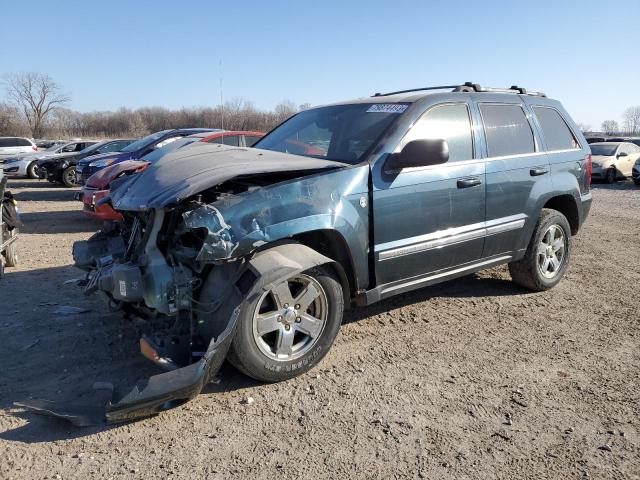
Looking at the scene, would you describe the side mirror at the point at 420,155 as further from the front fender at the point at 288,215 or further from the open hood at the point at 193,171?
the open hood at the point at 193,171

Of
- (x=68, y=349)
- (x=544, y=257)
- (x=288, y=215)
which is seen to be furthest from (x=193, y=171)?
(x=544, y=257)

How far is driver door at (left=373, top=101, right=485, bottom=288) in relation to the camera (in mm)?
3797

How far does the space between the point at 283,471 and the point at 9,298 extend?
394cm

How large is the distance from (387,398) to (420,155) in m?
1.76

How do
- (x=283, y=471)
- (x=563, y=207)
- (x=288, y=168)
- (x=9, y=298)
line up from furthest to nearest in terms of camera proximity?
1. (x=563, y=207)
2. (x=9, y=298)
3. (x=288, y=168)
4. (x=283, y=471)

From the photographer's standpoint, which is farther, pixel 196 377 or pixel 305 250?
pixel 305 250

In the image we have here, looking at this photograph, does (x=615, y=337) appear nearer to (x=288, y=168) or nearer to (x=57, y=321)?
(x=288, y=168)

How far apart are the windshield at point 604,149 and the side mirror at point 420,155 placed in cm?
1818

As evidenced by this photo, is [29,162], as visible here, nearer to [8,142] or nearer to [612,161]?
[8,142]

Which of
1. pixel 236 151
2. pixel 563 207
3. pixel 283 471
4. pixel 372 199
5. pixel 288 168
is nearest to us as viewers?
pixel 283 471

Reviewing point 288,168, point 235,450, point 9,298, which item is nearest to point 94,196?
point 9,298

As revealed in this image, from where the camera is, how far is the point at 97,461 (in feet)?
8.47

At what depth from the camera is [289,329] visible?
3.37 metres

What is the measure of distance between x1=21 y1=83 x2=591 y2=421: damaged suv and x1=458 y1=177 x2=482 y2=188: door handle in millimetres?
13
